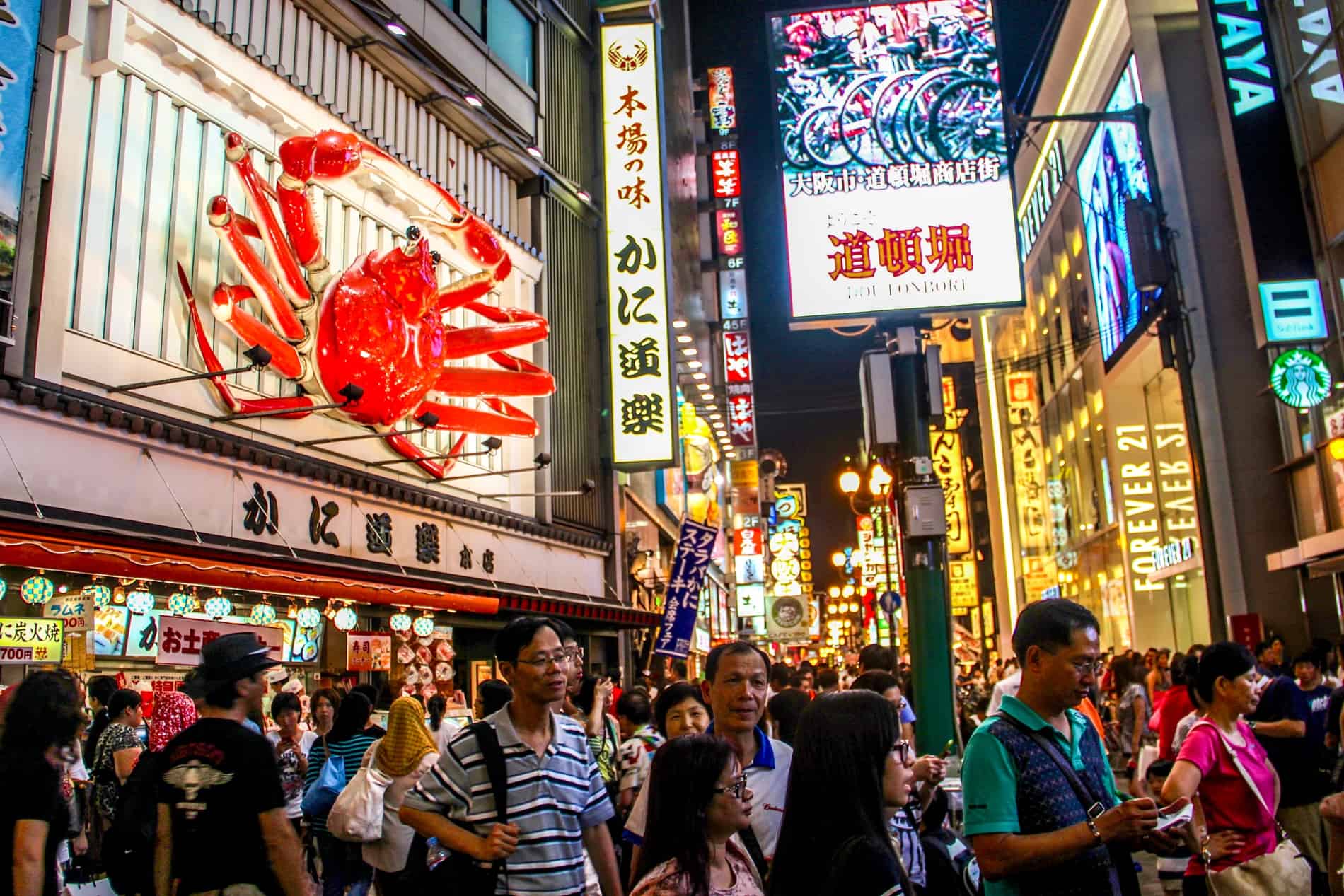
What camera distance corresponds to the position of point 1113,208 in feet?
109

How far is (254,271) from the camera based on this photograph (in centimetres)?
1362

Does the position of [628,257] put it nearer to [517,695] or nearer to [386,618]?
[386,618]

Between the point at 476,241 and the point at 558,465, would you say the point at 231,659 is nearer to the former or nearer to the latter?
the point at 476,241

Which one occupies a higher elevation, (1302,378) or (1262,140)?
(1262,140)

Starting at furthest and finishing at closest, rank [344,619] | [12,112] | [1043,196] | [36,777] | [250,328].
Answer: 1. [1043,196]
2. [344,619]
3. [250,328]
4. [12,112]
5. [36,777]

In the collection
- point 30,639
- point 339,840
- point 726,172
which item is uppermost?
point 726,172

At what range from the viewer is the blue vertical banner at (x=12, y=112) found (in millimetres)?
10164

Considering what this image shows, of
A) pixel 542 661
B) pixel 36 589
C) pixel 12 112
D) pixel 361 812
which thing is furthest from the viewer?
pixel 36 589

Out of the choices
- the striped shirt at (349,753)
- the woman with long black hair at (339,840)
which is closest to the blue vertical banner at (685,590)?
the woman with long black hair at (339,840)

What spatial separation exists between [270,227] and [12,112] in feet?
12.9

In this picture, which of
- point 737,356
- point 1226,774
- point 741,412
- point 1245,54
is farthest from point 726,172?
point 1226,774

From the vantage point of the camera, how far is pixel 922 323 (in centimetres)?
1429

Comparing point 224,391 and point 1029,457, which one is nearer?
point 224,391

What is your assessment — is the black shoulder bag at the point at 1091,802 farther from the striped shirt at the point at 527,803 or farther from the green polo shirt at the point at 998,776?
the striped shirt at the point at 527,803
